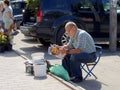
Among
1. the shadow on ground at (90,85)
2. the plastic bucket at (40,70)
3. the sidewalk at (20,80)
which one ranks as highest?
the plastic bucket at (40,70)

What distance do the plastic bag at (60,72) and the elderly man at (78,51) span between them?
14 cm

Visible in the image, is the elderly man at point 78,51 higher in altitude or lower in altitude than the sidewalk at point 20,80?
higher

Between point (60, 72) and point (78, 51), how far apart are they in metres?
0.60

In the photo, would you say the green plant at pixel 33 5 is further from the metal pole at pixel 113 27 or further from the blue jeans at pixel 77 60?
the blue jeans at pixel 77 60

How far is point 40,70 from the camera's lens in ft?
28.0

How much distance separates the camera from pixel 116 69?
998cm

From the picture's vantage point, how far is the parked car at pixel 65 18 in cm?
1277

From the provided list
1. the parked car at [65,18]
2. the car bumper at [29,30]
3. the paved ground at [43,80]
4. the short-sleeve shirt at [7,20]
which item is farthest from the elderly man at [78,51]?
the short-sleeve shirt at [7,20]

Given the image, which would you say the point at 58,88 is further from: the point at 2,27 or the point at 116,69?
the point at 2,27

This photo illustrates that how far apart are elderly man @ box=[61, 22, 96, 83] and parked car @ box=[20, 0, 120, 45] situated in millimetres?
4099

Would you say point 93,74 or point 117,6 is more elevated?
point 117,6

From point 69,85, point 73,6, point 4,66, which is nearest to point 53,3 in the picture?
point 73,6

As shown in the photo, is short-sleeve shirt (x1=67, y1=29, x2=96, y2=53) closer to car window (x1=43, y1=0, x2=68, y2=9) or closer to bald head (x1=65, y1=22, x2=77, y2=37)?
bald head (x1=65, y1=22, x2=77, y2=37)

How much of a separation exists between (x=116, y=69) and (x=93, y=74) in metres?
1.21
